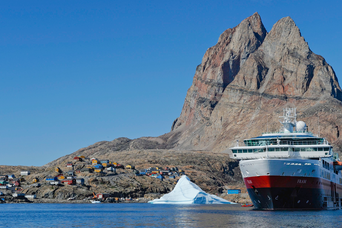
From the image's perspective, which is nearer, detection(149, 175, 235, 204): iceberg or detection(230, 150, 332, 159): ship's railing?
detection(230, 150, 332, 159): ship's railing

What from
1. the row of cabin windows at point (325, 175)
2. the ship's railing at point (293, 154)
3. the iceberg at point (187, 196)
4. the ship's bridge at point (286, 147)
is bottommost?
the iceberg at point (187, 196)

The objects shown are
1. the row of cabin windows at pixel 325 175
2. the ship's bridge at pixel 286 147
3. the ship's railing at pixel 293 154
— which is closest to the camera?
the ship's railing at pixel 293 154

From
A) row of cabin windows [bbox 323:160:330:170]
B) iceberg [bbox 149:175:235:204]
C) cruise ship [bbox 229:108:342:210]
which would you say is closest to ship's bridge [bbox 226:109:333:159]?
cruise ship [bbox 229:108:342:210]

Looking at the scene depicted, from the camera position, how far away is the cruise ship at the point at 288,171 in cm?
8825

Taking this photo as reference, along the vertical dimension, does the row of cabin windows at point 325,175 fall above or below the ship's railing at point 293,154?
below

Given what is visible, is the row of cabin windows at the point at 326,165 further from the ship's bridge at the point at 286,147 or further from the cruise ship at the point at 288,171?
the ship's bridge at the point at 286,147

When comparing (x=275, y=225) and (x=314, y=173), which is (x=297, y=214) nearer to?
(x=314, y=173)

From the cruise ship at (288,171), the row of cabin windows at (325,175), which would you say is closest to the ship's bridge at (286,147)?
the cruise ship at (288,171)

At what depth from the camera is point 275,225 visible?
70062mm

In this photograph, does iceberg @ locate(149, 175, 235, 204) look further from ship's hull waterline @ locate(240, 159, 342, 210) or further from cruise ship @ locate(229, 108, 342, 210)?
ship's hull waterline @ locate(240, 159, 342, 210)

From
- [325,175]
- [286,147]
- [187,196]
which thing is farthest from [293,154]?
[187,196]

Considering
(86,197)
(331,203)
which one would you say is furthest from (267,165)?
(86,197)

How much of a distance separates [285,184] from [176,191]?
79835 millimetres

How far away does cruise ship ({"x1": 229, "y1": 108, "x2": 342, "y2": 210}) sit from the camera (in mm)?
88250
